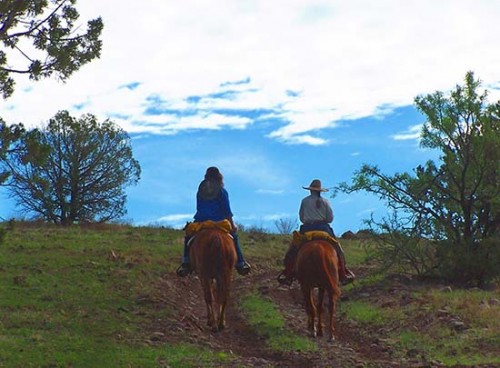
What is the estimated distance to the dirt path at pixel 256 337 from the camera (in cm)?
1171

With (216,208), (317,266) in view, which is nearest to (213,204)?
(216,208)

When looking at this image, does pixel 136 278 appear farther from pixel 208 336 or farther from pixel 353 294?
pixel 208 336

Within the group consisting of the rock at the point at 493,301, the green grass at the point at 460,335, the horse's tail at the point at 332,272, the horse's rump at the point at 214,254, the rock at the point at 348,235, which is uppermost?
the rock at the point at 348,235

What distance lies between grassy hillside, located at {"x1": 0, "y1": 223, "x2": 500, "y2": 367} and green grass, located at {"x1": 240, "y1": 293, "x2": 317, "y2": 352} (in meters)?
0.03

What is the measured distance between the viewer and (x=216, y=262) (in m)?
14.3

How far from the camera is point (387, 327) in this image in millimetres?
15797

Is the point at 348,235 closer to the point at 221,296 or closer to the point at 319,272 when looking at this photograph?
the point at 221,296

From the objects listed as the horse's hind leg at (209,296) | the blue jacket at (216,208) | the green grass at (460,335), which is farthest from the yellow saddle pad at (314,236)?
the green grass at (460,335)

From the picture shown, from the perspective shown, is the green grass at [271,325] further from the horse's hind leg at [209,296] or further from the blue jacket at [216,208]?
the blue jacket at [216,208]

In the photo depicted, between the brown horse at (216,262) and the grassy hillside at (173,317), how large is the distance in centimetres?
70

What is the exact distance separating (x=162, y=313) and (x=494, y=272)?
1137cm

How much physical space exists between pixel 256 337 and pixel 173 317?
2.63 meters

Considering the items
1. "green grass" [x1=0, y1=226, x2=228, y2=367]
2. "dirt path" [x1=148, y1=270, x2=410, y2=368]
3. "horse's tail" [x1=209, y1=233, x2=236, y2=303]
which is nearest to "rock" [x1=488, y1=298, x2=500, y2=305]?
"dirt path" [x1=148, y1=270, x2=410, y2=368]

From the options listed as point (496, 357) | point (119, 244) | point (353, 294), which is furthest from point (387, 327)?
point (119, 244)
